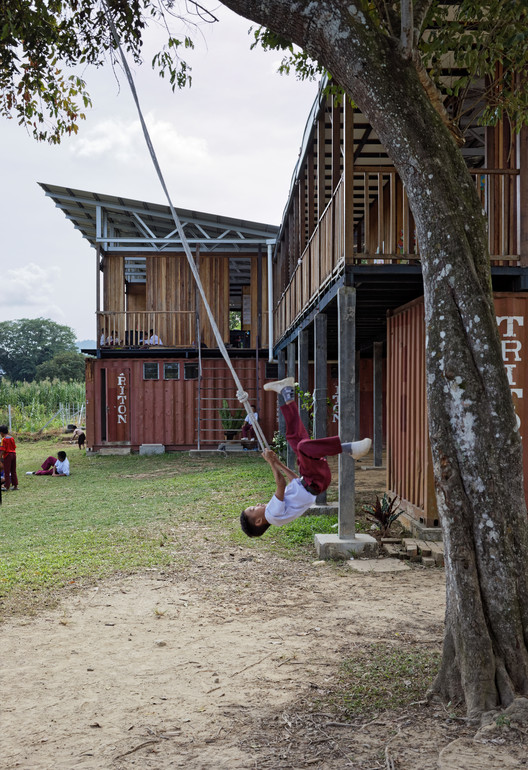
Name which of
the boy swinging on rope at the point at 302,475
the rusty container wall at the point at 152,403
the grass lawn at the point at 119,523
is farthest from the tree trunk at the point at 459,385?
the rusty container wall at the point at 152,403

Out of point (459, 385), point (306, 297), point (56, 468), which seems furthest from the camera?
point (56, 468)

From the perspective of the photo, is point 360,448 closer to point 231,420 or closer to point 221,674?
point 221,674

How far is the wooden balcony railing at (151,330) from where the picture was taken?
21.2 m

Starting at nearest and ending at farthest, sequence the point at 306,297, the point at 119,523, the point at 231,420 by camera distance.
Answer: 1. the point at 119,523
2. the point at 306,297
3. the point at 231,420

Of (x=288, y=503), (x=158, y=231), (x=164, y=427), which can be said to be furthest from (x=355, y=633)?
(x=158, y=231)

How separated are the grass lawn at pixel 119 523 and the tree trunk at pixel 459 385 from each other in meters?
4.13

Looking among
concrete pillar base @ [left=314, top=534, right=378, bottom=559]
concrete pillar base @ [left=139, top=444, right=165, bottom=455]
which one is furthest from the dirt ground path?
concrete pillar base @ [left=139, top=444, right=165, bottom=455]

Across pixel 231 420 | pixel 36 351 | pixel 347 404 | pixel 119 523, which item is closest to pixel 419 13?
pixel 347 404

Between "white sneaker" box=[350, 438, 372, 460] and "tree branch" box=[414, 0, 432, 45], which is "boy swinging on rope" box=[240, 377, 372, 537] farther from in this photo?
"tree branch" box=[414, 0, 432, 45]

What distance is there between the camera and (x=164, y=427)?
2125cm

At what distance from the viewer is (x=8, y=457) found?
14023 mm

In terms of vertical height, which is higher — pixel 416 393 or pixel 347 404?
pixel 416 393

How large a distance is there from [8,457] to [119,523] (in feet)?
16.7

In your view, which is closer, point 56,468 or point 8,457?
point 8,457
